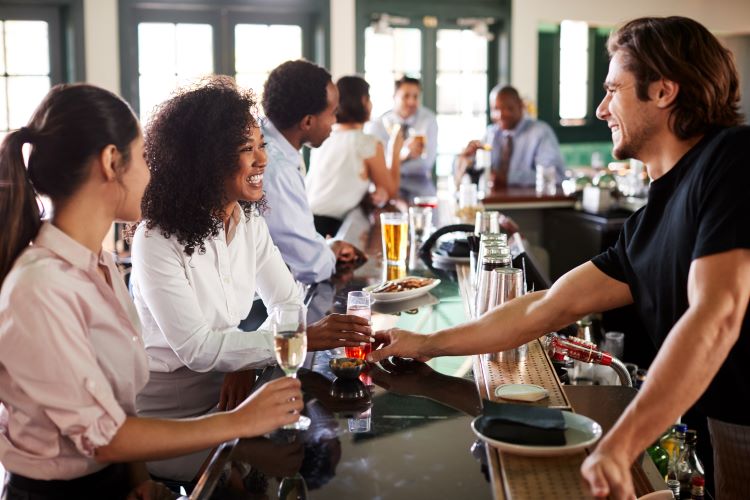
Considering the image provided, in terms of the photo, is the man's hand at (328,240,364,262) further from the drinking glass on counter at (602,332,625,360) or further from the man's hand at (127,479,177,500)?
the man's hand at (127,479,177,500)

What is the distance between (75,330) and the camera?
1483 millimetres

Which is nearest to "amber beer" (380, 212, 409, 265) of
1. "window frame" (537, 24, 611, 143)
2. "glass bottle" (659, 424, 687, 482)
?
"glass bottle" (659, 424, 687, 482)

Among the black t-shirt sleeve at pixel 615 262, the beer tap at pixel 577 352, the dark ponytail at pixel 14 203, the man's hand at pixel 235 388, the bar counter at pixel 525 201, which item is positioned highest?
the dark ponytail at pixel 14 203

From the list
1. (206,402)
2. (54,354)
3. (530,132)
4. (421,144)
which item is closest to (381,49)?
(530,132)

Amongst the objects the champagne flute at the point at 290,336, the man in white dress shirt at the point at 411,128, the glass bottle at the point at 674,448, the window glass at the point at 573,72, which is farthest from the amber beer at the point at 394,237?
the window glass at the point at 573,72

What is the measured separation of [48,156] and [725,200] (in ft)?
4.09

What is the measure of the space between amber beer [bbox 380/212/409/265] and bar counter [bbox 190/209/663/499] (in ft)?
4.06

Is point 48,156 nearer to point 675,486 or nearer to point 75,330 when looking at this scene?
point 75,330

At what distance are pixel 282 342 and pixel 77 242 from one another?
1.39 ft

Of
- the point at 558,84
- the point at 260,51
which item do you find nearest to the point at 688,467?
the point at 260,51

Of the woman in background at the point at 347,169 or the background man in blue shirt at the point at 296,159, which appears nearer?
the background man in blue shirt at the point at 296,159

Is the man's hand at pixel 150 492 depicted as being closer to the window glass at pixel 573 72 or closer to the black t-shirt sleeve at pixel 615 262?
the black t-shirt sleeve at pixel 615 262

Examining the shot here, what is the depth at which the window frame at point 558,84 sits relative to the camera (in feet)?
30.3

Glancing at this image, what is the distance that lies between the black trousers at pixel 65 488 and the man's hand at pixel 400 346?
2.16ft
